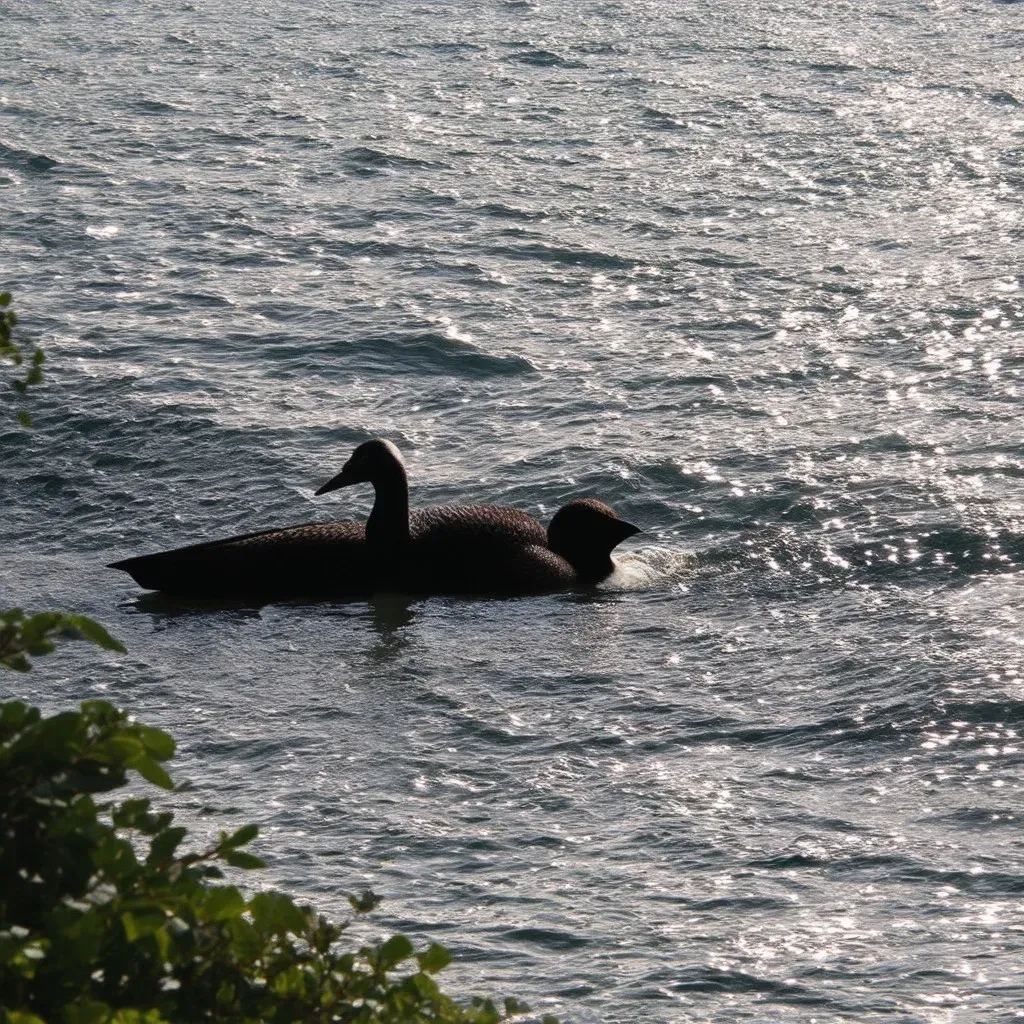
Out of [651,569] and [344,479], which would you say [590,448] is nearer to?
[651,569]

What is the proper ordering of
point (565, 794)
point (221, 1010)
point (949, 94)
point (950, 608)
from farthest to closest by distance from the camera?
point (949, 94) < point (950, 608) < point (565, 794) < point (221, 1010)

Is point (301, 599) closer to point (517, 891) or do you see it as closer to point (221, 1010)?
point (517, 891)

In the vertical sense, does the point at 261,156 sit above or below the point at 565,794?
above

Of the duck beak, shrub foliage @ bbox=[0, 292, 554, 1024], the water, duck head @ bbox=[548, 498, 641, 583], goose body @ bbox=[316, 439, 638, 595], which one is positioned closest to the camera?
shrub foliage @ bbox=[0, 292, 554, 1024]

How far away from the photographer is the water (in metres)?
7.19

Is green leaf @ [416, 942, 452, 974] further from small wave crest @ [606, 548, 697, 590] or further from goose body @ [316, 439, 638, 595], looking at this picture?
small wave crest @ [606, 548, 697, 590]

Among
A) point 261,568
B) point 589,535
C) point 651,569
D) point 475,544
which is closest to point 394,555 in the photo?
point 475,544

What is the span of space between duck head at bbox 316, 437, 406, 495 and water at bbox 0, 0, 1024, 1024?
75cm

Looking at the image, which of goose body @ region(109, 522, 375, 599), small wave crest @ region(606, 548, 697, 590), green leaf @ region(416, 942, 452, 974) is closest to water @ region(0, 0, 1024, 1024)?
small wave crest @ region(606, 548, 697, 590)

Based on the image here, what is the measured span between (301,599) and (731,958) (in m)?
4.74

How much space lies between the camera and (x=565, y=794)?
8.01 m

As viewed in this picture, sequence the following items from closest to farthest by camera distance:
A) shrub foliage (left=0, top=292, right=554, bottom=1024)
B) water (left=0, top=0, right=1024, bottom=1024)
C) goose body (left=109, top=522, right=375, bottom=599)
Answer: shrub foliage (left=0, top=292, right=554, bottom=1024) → water (left=0, top=0, right=1024, bottom=1024) → goose body (left=109, top=522, right=375, bottom=599)

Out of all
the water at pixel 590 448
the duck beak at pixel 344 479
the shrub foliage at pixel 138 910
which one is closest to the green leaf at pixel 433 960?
the shrub foliage at pixel 138 910

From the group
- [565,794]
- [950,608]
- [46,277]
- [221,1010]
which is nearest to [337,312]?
[46,277]
